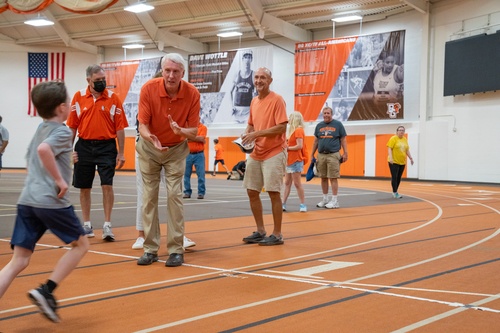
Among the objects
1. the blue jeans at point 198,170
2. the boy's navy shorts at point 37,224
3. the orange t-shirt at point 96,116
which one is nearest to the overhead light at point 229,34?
the blue jeans at point 198,170

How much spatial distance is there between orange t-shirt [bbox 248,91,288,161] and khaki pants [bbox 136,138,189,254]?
1.28 metres

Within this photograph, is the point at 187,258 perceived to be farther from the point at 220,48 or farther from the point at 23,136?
the point at 23,136

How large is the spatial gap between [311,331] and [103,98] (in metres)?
4.79

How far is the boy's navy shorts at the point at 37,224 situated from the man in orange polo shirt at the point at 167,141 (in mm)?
2011

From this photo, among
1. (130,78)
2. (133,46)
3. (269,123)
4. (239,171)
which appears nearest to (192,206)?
(269,123)

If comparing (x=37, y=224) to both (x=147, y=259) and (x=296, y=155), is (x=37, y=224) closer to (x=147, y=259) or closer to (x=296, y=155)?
(x=147, y=259)

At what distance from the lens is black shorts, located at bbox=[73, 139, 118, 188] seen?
7414mm

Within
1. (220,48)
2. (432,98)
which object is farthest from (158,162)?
(220,48)

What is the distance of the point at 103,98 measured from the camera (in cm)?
746

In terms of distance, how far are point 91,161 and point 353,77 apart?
21.3 m

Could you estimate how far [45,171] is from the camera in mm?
3828

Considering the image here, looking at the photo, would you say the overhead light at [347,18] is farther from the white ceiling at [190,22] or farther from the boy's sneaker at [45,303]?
the boy's sneaker at [45,303]

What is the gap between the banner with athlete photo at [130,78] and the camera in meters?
33.6

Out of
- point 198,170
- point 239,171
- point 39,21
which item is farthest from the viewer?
point 39,21
